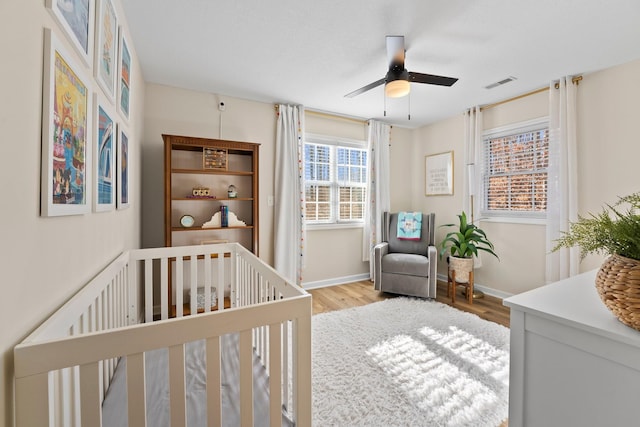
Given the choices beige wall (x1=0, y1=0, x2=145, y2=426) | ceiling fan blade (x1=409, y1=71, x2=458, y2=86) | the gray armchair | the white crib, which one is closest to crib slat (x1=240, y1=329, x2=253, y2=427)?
the white crib

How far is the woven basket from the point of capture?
2.12 feet

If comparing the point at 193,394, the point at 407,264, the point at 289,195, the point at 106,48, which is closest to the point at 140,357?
the point at 193,394

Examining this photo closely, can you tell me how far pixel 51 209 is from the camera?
736mm

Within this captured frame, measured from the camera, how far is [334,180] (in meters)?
3.81

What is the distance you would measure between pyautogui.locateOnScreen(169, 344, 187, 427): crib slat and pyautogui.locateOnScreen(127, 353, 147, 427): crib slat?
2.3 inches

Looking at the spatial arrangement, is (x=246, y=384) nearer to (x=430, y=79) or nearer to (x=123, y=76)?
(x=123, y=76)

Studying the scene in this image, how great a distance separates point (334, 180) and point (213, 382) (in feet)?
10.7

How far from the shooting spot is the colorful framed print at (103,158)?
3.56ft

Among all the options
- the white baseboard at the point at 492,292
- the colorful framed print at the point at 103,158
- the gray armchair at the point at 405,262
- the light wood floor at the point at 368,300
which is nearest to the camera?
the colorful framed print at the point at 103,158

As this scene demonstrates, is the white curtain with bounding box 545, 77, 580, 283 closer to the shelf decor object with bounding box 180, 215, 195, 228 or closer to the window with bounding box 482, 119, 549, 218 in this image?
the window with bounding box 482, 119, 549, 218

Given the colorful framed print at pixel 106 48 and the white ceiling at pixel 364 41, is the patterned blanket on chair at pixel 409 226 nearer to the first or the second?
the white ceiling at pixel 364 41

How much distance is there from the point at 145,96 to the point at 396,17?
2435mm

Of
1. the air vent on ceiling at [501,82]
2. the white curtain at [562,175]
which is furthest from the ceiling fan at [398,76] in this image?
the white curtain at [562,175]

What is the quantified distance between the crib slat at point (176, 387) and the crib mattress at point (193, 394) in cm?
30
